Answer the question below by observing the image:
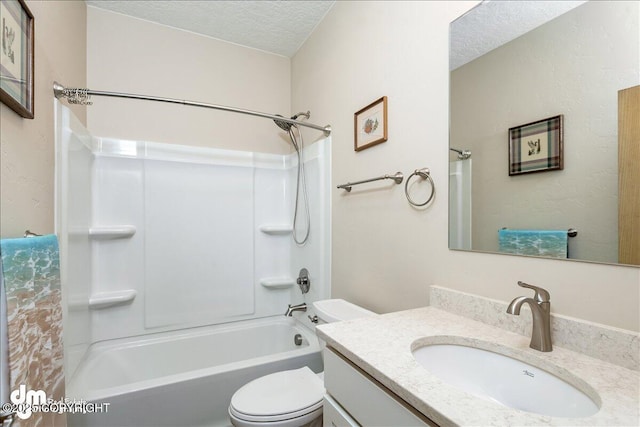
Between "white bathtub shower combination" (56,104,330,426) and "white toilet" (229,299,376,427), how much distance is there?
9.7 inches

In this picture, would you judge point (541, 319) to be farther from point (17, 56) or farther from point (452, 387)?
point (17, 56)

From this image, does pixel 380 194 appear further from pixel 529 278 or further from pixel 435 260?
pixel 529 278

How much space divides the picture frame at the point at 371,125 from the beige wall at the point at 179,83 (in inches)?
42.1

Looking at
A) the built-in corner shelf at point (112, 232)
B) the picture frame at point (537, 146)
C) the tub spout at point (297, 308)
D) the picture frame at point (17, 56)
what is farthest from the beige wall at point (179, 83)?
the picture frame at point (537, 146)

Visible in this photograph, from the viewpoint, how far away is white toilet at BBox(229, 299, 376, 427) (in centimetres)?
116

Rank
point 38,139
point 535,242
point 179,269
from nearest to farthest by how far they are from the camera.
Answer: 1. point 535,242
2. point 38,139
3. point 179,269

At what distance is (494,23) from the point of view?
986mm

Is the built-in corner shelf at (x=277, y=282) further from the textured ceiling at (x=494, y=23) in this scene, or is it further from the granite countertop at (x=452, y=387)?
the textured ceiling at (x=494, y=23)

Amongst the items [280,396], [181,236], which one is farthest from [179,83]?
[280,396]

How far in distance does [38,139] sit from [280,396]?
4.86 feet

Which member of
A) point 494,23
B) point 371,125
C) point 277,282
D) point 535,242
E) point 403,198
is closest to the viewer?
point 535,242

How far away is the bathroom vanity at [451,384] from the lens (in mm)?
528

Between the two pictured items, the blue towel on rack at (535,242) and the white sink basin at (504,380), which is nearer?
the white sink basin at (504,380)

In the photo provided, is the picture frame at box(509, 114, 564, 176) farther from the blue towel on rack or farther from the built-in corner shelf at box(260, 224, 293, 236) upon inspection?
the built-in corner shelf at box(260, 224, 293, 236)
